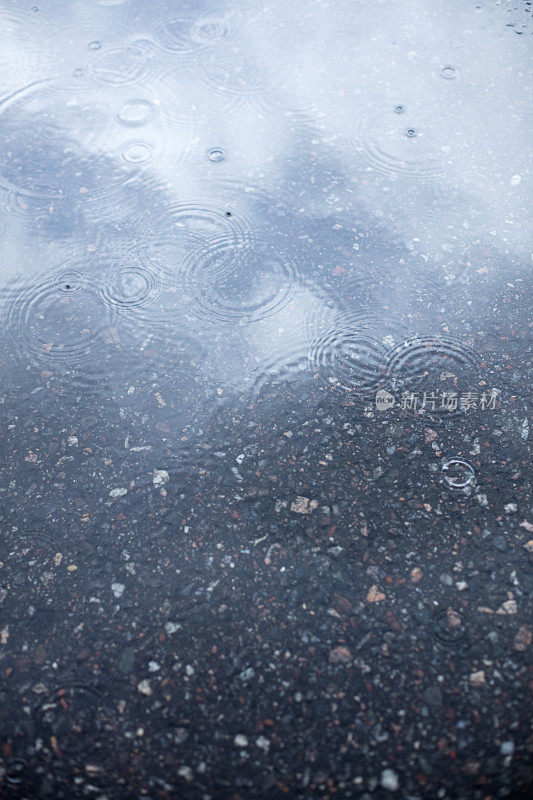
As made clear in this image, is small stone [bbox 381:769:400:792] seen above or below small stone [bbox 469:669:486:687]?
below

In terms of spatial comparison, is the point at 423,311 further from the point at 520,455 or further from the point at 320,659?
the point at 320,659

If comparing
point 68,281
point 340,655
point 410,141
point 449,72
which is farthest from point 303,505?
point 449,72

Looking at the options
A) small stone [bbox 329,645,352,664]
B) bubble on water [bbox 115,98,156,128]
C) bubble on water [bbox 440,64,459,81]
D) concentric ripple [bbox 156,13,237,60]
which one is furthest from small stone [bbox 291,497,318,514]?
concentric ripple [bbox 156,13,237,60]

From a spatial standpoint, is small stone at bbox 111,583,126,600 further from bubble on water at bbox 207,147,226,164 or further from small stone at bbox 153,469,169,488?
bubble on water at bbox 207,147,226,164

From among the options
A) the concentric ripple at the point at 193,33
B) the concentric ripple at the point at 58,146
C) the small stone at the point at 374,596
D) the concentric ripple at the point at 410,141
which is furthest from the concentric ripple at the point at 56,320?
the concentric ripple at the point at 193,33

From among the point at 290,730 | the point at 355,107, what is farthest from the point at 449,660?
the point at 355,107

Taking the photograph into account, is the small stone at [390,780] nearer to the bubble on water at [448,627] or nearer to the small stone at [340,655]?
the small stone at [340,655]
